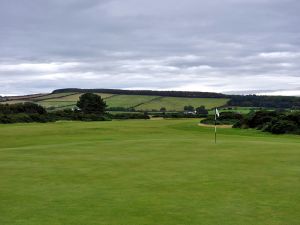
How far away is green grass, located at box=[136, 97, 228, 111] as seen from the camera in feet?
449

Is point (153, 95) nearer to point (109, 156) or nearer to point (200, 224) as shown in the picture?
point (109, 156)

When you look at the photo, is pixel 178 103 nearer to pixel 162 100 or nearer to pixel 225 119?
pixel 162 100

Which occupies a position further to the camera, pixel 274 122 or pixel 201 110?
pixel 201 110

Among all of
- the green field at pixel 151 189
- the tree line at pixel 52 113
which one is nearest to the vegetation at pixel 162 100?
the tree line at pixel 52 113

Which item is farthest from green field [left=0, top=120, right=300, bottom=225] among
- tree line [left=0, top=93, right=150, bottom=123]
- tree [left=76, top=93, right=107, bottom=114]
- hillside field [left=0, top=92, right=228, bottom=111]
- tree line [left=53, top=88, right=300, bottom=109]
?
hillside field [left=0, top=92, right=228, bottom=111]

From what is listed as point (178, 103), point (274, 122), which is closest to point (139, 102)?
point (178, 103)

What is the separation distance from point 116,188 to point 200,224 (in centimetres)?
458

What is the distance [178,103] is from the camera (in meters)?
145

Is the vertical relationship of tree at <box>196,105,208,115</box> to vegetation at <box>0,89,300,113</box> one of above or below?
below

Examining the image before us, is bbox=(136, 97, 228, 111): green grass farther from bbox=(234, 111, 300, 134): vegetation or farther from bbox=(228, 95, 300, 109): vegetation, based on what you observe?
bbox=(234, 111, 300, 134): vegetation

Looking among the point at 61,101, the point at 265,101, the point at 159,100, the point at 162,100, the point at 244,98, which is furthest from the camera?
the point at 162,100

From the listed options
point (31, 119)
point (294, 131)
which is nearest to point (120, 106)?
point (31, 119)

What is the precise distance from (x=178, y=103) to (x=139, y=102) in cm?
1321

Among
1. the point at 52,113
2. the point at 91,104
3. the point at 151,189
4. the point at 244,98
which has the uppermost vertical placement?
the point at 244,98
